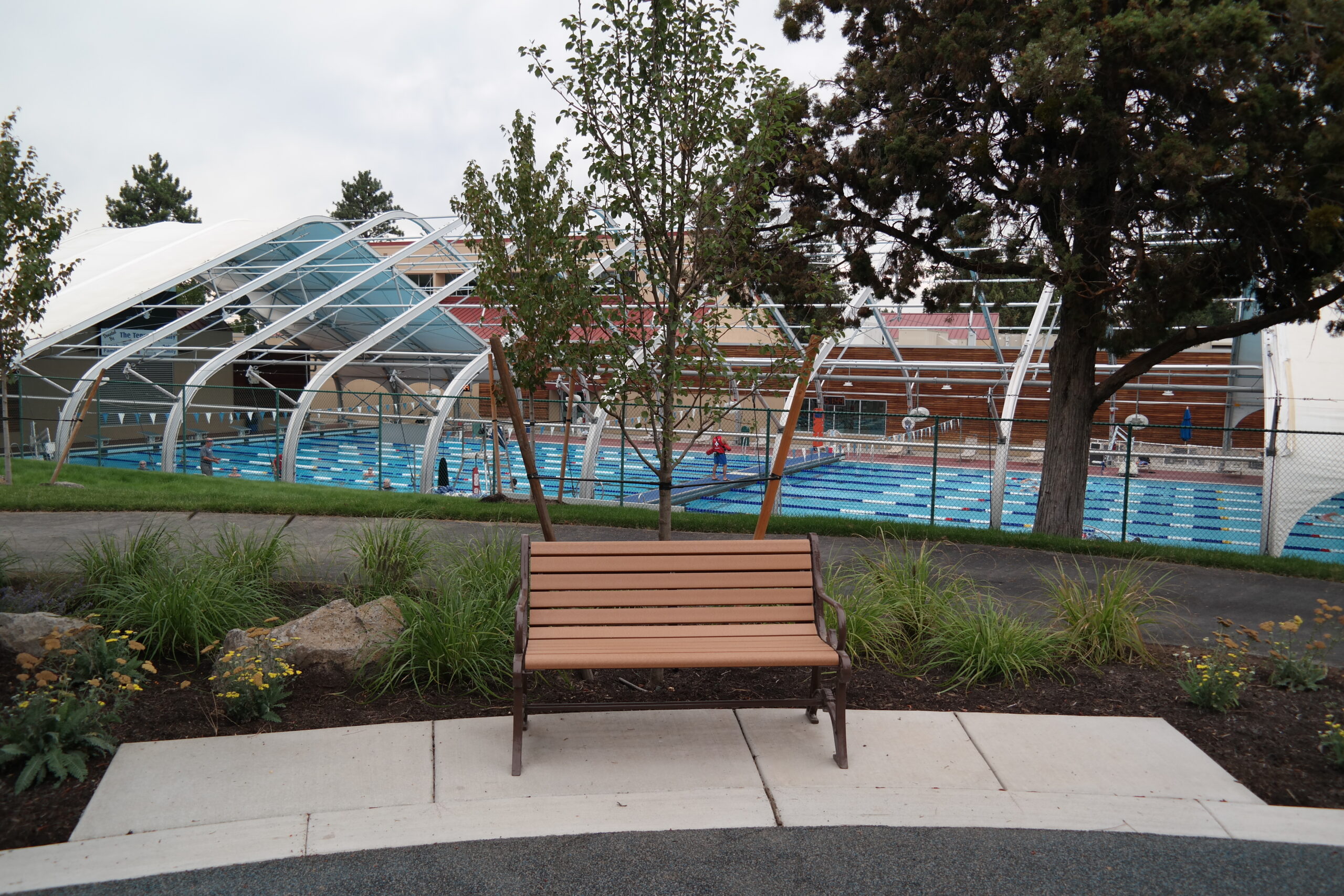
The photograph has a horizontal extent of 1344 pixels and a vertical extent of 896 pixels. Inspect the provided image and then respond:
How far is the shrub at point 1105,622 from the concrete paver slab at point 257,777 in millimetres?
3999

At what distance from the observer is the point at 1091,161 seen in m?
9.10

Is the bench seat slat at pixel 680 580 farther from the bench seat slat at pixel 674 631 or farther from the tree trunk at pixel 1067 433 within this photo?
the tree trunk at pixel 1067 433

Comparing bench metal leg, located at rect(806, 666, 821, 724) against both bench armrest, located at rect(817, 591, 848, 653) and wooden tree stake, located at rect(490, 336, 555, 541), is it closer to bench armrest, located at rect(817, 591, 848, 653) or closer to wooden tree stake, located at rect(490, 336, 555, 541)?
bench armrest, located at rect(817, 591, 848, 653)

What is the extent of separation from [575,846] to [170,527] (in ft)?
23.3

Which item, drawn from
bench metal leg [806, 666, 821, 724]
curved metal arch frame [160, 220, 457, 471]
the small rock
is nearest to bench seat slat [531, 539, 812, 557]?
bench metal leg [806, 666, 821, 724]

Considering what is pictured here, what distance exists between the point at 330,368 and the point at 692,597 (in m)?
14.1


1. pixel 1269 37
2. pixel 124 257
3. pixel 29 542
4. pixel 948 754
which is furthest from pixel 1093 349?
pixel 124 257

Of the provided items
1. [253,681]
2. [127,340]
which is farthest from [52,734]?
[127,340]

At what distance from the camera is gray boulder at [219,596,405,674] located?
4.90 meters

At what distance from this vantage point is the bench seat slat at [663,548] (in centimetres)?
487

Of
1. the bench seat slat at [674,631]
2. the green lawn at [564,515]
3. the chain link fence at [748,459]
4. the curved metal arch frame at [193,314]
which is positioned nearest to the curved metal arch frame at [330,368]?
the chain link fence at [748,459]

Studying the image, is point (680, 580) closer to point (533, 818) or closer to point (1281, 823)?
point (533, 818)

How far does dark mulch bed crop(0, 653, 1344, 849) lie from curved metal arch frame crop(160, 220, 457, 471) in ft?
43.2

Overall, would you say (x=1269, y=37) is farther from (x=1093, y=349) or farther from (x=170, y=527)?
(x=170, y=527)
